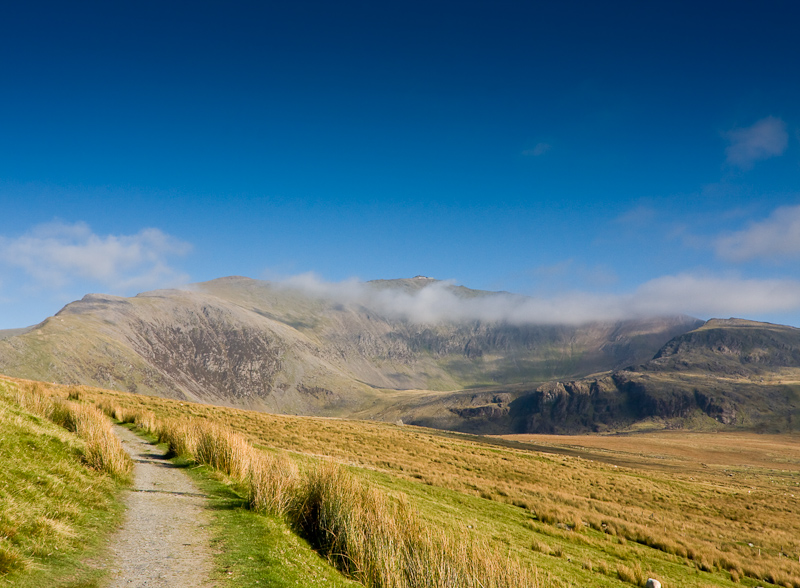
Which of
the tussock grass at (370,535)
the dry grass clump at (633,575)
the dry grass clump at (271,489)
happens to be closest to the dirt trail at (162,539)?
the dry grass clump at (271,489)

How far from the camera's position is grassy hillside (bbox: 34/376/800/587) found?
1698cm

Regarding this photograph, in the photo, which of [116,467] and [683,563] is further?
[683,563]

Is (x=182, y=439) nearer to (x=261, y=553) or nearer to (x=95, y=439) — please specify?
(x=95, y=439)

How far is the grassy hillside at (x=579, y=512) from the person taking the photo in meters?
17.0

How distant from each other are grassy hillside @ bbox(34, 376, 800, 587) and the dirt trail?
478 centimetres

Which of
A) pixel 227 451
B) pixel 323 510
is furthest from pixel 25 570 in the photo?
pixel 227 451

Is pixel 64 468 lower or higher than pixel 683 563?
higher

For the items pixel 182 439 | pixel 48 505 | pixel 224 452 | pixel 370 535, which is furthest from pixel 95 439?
pixel 370 535

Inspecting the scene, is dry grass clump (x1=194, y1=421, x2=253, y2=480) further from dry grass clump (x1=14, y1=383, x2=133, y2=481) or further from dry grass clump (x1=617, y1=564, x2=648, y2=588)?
dry grass clump (x1=617, y1=564, x2=648, y2=588)

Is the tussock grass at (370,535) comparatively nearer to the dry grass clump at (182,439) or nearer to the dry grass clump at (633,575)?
the dry grass clump at (182,439)

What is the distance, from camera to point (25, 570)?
7.47 meters

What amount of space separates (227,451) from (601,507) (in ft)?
80.8

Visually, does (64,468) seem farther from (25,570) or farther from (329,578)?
(329,578)

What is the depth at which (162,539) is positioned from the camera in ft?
33.3
